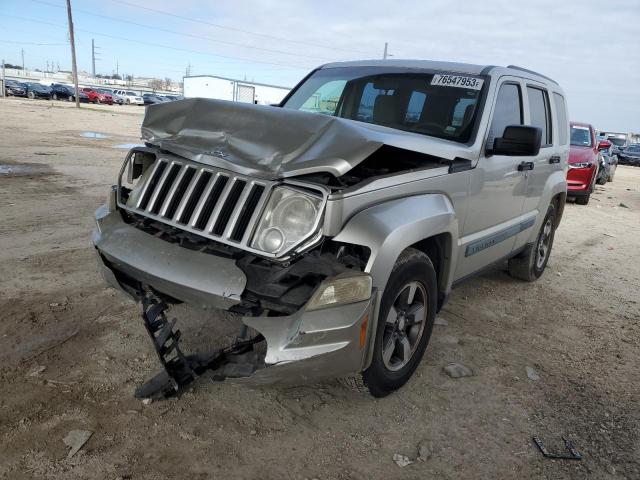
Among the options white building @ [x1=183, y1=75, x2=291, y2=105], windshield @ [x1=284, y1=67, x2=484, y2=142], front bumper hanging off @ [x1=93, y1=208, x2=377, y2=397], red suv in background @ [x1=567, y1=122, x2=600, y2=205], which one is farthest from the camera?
white building @ [x1=183, y1=75, x2=291, y2=105]

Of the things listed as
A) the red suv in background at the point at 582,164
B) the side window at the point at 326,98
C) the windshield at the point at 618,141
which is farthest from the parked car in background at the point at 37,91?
the side window at the point at 326,98

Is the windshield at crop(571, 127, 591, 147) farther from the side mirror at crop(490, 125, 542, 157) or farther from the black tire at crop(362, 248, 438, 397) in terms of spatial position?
the black tire at crop(362, 248, 438, 397)

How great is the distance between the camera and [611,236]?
8875 millimetres

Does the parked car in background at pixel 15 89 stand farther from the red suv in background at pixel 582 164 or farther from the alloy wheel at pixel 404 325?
the alloy wheel at pixel 404 325

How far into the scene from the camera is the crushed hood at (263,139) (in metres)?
2.59

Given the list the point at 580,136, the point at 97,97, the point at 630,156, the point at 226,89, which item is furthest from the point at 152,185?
the point at 226,89

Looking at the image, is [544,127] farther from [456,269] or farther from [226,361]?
[226,361]

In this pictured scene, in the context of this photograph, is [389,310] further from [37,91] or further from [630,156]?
[37,91]

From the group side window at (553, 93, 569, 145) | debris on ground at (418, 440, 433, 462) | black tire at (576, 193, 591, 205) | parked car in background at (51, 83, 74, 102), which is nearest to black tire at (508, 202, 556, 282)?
→ side window at (553, 93, 569, 145)

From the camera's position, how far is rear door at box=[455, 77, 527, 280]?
368 cm

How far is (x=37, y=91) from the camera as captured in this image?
45656 mm

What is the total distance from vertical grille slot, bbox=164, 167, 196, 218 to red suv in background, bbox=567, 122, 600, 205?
10458 millimetres

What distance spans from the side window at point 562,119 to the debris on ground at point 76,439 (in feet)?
16.7

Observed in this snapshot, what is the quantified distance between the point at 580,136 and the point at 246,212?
12674mm
